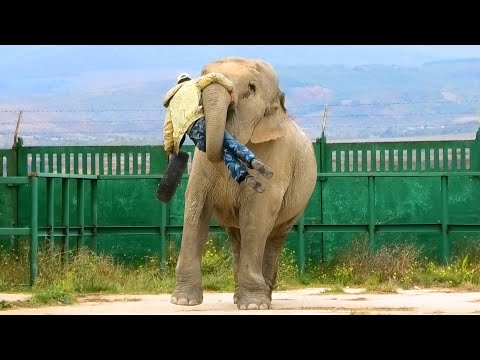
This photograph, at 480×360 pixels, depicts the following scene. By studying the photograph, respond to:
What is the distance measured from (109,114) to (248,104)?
66.2 metres

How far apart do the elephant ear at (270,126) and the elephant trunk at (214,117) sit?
0.87m

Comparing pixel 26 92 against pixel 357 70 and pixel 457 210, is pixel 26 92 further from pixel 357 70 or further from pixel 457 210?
pixel 457 210

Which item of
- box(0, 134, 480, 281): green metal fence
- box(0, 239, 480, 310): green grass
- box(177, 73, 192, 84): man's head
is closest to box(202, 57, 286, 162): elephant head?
box(177, 73, 192, 84): man's head

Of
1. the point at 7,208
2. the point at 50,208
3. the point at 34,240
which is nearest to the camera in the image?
the point at 34,240

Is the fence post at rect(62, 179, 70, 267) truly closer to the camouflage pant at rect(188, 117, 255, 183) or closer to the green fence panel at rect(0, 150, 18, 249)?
the green fence panel at rect(0, 150, 18, 249)

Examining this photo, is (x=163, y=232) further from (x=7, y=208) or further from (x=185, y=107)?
(x=185, y=107)

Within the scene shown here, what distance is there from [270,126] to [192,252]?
173 centimetres

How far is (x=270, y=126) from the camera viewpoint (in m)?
16.6

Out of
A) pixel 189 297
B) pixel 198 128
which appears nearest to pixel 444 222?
pixel 189 297

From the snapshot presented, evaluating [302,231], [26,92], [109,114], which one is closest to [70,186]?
[302,231]

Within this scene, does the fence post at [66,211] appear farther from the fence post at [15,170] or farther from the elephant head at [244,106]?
the elephant head at [244,106]

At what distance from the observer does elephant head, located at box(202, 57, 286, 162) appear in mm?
15500

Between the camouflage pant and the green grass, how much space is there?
341cm

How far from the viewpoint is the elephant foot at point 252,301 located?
16062 mm
